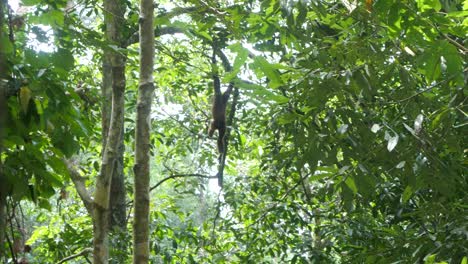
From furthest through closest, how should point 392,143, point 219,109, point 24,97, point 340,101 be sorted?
point 219,109, point 340,101, point 392,143, point 24,97

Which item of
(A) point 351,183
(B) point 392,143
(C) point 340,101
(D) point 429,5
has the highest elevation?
(D) point 429,5

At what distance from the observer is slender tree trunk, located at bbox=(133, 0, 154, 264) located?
2.04 meters

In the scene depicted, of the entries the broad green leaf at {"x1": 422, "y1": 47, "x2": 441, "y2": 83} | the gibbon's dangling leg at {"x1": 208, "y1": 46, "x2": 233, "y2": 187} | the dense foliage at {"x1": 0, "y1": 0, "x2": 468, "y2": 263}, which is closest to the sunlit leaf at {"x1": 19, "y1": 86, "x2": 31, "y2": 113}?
the dense foliage at {"x1": 0, "y1": 0, "x2": 468, "y2": 263}

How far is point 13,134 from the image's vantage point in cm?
168

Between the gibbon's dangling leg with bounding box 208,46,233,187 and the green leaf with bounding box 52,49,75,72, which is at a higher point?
the gibbon's dangling leg with bounding box 208,46,233,187

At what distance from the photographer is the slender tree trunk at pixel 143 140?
204 centimetres

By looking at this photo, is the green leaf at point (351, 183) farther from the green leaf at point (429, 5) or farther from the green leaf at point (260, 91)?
the green leaf at point (429, 5)

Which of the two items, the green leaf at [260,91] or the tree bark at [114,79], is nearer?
the green leaf at [260,91]

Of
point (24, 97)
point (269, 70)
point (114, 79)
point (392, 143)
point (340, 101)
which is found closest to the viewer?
point (24, 97)

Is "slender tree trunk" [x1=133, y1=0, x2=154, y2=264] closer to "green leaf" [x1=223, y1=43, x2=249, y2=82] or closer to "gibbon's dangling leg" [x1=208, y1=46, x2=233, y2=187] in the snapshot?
"green leaf" [x1=223, y1=43, x2=249, y2=82]

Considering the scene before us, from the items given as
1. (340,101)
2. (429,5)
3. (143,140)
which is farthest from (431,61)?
(143,140)

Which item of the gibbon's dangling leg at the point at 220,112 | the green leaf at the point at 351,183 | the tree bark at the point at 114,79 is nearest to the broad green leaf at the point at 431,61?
the green leaf at the point at 351,183

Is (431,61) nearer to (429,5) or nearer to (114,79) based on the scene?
(429,5)

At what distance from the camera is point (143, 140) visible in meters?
2.10
